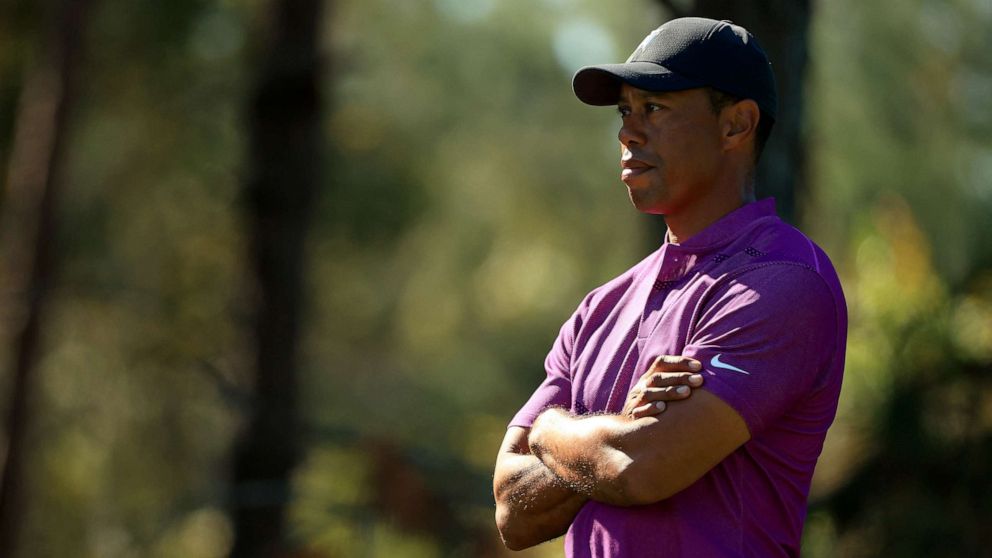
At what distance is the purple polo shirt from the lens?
9.08 feet

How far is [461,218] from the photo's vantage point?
3362 cm

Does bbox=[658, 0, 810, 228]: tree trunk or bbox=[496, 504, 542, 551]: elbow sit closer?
bbox=[496, 504, 542, 551]: elbow

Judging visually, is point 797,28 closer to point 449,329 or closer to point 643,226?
point 643,226

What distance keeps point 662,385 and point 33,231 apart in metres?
11.2

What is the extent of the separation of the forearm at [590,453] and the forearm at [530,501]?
40 mm

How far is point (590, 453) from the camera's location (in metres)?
2.89

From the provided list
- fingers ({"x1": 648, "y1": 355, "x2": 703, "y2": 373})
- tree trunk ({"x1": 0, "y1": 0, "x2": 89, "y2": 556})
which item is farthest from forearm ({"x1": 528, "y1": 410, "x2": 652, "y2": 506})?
tree trunk ({"x1": 0, "y1": 0, "x2": 89, "y2": 556})

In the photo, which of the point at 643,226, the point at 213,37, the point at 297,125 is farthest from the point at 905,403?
the point at 213,37

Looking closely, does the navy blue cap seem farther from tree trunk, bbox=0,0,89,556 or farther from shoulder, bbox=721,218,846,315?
tree trunk, bbox=0,0,89,556

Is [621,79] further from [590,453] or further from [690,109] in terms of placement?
[590,453]

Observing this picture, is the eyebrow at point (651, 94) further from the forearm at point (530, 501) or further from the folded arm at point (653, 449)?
the forearm at point (530, 501)

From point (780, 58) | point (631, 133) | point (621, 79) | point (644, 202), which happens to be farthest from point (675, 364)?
point (780, 58)

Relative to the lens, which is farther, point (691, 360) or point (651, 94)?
point (651, 94)

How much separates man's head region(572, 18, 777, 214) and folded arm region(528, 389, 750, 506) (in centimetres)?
50
